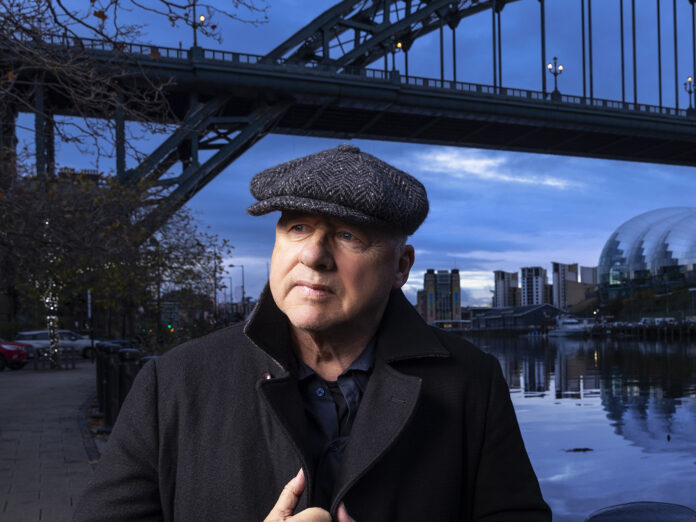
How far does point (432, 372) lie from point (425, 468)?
0.26 m

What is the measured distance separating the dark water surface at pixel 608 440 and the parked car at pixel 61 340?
1958cm

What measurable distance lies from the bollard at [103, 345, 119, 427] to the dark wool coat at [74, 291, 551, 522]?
8.70m

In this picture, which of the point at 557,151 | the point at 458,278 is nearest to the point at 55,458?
the point at 557,151

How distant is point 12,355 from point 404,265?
27878 mm

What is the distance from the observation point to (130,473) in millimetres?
1996

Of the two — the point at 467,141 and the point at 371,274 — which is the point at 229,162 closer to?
the point at 467,141

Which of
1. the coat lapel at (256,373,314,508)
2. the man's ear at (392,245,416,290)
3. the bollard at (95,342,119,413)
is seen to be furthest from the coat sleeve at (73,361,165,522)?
the bollard at (95,342,119,413)

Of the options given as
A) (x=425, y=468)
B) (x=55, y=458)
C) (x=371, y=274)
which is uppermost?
(x=371, y=274)

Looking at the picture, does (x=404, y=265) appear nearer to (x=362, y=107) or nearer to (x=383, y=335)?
(x=383, y=335)

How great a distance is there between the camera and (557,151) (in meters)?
58.7

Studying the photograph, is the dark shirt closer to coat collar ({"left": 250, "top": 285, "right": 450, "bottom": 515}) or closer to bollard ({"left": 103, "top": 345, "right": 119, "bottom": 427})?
coat collar ({"left": 250, "top": 285, "right": 450, "bottom": 515})

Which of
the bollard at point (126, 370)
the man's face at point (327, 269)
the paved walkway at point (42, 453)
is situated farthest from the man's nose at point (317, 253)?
the bollard at point (126, 370)

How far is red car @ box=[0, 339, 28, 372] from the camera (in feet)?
90.0

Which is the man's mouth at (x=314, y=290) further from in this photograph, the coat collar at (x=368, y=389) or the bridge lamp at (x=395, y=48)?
the bridge lamp at (x=395, y=48)
